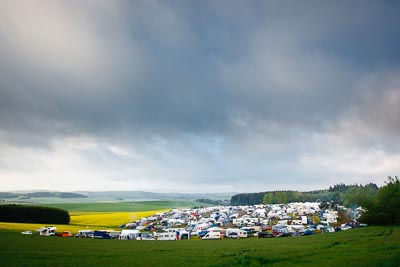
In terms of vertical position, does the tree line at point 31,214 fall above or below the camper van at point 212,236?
above

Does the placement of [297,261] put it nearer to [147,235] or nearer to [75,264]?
[75,264]

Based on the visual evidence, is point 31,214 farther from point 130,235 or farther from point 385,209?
point 385,209

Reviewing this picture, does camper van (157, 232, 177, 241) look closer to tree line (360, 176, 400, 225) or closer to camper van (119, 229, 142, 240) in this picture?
camper van (119, 229, 142, 240)

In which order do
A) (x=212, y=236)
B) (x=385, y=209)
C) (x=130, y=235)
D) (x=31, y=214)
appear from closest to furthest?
(x=130, y=235) < (x=212, y=236) < (x=385, y=209) < (x=31, y=214)

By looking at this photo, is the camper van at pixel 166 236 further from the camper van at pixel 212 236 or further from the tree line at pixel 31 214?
the tree line at pixel 31 214

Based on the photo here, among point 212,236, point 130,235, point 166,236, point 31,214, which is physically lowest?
point 212,236

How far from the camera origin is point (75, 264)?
20719mm

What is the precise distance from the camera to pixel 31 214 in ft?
275

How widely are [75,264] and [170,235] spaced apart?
124 feet

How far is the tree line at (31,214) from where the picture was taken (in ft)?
264

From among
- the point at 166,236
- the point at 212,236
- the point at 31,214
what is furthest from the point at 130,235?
the point at 31,214

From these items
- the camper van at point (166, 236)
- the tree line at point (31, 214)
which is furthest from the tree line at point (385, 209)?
the tree line at point (31, 214)

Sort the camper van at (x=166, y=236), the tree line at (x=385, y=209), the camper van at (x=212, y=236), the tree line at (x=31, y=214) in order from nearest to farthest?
the camper van at (x=166, y=236), the camper van at (x=212, y=236), the tree line at (x=385, y=209), the tree line at (x=31, y=214)

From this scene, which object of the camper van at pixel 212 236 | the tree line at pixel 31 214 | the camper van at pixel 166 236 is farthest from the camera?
the tree line at pixel 31 214
